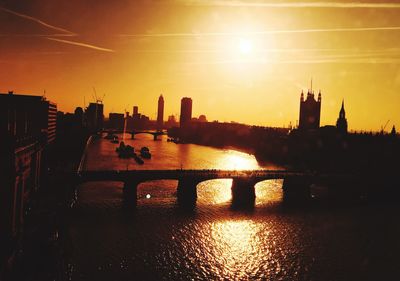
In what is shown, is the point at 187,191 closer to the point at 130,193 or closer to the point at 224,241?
the point at 130,193

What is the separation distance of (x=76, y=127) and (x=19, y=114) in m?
158

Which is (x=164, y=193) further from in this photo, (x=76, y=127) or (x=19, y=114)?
(x=76, y=127)

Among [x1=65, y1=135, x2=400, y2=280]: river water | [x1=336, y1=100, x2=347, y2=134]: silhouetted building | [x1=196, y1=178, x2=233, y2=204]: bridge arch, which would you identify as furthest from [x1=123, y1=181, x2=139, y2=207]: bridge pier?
[x1=336, y1=100, x2=347, y2=134]: silhouetted building

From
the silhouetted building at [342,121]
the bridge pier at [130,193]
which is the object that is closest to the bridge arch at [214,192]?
the bridge pier at [130,193]

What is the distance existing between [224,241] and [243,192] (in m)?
26.2

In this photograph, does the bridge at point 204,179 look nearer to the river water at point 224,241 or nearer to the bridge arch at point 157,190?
the river water at point 224,241

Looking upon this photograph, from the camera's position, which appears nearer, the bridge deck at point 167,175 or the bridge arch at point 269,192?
the bridge deck at point 167,175

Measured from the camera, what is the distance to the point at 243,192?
76562 millimetres

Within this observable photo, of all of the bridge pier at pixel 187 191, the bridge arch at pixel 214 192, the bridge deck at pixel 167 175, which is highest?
the bridge deck at pixel 167 175

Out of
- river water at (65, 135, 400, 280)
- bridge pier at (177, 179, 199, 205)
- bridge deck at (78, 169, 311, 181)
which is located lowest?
river water at (65, 135, 400, 280)

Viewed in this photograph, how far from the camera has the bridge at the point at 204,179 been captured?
67.6 metres

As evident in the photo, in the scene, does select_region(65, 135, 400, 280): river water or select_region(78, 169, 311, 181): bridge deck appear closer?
select_region(65, 135, 400, 280): river water

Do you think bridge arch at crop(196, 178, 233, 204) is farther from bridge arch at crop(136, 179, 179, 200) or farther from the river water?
bridge arch at crop(136, 179, 179, 200)

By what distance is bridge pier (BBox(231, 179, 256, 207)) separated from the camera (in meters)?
75.8
